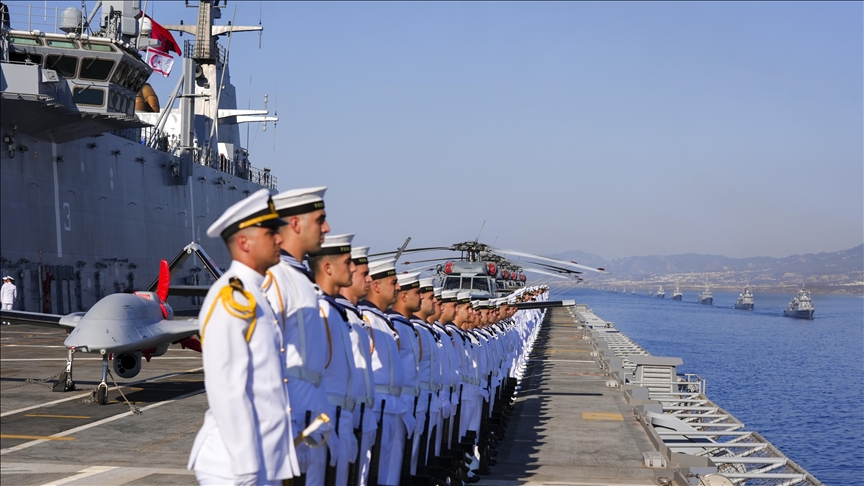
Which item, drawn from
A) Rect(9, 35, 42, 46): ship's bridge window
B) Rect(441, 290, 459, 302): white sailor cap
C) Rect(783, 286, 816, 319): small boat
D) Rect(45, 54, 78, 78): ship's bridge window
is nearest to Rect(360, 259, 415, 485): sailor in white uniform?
Rect(441, 290, 459, 302): white sailor cap

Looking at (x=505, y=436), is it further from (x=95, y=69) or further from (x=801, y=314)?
(x=801, y=314)

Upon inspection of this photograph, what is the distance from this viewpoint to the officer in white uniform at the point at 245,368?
3.61 m

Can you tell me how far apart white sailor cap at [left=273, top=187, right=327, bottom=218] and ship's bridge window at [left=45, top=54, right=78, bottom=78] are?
87.0 ft

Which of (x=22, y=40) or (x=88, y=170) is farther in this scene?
(x=88, y=170)

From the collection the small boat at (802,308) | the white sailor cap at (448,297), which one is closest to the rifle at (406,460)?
the white sailor cap at (448,297)

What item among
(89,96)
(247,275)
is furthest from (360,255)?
(89,96)

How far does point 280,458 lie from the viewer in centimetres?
385

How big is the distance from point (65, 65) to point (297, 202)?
27.0 m

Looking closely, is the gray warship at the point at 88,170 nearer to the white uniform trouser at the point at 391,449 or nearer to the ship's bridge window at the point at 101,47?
the ship's bridge window at the point at 101,47

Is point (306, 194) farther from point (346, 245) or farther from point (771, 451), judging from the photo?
point (771, 451)

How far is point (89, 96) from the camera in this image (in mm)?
28156

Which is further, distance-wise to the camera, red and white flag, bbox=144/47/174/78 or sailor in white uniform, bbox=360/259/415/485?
red and white flag, bbox=144/47/174/78

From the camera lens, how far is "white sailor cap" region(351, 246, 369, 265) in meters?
5.96

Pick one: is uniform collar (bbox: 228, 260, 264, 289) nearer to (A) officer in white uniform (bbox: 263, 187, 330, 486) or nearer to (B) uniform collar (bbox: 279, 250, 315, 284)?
(A) officer in white uniform (bbox: 263, 187, 330, 486)
